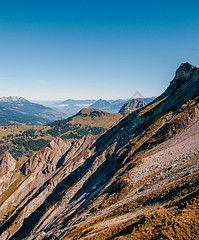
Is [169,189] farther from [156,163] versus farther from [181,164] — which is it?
[156,163]

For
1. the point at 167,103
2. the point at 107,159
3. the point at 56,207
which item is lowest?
the point at 56,207

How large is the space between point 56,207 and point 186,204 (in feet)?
385

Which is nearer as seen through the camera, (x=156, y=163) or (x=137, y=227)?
(x=137, y=227)

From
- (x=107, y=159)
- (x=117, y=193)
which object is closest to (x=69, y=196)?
(x=107, y=159)

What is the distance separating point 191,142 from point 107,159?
71.3 metres

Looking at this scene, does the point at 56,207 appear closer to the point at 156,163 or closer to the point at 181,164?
the point at 156,163

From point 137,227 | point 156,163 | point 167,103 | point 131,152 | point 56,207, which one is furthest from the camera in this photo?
point 167,103

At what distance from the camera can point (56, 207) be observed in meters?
159

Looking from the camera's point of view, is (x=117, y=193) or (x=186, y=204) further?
(x=117, y=193)

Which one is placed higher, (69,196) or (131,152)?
(131,152)

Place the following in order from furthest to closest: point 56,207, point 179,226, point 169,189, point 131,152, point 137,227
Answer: point 56,207 < point 131,152 < point 169,189 < point 137,227 < point 179,226

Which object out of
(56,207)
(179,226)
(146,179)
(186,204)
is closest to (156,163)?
(146,179)

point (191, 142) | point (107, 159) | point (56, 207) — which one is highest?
point (191, 142)

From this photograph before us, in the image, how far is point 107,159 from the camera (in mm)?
168875
